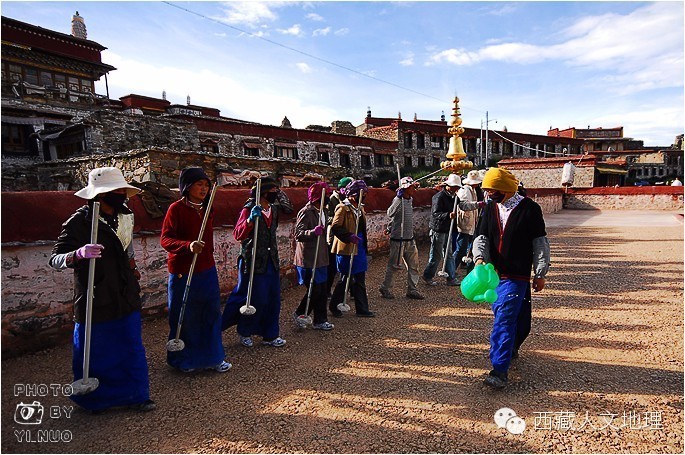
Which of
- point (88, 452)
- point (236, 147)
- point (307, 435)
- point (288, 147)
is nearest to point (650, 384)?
point (307, 435)

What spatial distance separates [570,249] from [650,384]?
7.91 metres

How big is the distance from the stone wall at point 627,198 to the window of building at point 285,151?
18.4 m

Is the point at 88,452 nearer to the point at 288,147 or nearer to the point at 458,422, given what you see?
the point at 458,422

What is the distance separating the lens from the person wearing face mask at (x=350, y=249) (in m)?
5.26

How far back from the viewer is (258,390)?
3412mm

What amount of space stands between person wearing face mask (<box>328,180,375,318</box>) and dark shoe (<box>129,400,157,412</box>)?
9.47 feet

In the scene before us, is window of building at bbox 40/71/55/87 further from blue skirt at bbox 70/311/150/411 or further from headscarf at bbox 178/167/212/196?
blue skirt at bbox 70/311/150/411

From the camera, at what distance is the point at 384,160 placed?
33.0m

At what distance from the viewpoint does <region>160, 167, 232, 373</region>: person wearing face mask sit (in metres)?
3.59

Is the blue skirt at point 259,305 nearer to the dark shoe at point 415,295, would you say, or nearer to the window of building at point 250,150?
the dark shoe at point 415,295

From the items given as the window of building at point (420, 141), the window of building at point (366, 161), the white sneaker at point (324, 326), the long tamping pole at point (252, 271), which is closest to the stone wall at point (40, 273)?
the long tamping pole at point (252, 271)

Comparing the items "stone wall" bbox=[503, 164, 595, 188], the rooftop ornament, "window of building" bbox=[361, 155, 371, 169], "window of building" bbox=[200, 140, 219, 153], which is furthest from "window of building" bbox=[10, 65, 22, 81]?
"stone wall" bbox=[503, 164, 595, 188]

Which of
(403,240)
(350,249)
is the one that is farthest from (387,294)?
(350,249)

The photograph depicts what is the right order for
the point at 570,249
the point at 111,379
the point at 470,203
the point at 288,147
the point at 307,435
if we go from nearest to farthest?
the point at 307,435 → the point at 111,379 → the point at 470,203 → the point at 570,249 → the point at 288,147
